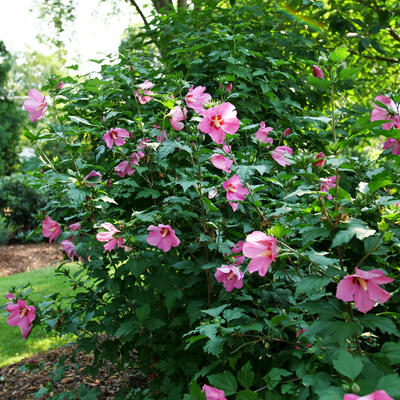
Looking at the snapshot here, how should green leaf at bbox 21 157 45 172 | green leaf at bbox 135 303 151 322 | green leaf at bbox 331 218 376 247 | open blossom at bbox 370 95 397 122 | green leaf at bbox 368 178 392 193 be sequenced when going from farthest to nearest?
green leaf at bbox 21 157 45 172 < green leaf at bbox 135 303 151 322 < open blossom at bbox 370 95 397 122 < green leaf at bbox 368 178 392 193 < green leaf at bbox 331 218 376 247

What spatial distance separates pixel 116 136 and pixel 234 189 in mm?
768

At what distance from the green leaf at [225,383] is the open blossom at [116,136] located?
1.26 meters

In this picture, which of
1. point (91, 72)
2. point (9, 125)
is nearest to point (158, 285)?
point (91, 72)

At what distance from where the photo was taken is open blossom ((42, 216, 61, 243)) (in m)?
1.88

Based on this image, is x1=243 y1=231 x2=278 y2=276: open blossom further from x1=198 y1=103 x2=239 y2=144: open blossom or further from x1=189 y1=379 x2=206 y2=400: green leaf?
x1=198 y1=103 x2=239 y2=144: open blossom

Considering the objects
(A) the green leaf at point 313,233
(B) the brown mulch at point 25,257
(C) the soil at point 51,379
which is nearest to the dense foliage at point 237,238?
(A) the green leaf at point 313,233

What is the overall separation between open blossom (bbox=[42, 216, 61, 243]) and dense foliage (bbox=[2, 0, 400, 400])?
12 mm

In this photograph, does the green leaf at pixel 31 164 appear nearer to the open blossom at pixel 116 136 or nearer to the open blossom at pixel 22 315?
the open blossom at pixel 116 136

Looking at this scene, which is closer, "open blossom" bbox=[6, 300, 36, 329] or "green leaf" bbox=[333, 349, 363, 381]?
"green leaf" bbox=[333, 349, 363, 381]

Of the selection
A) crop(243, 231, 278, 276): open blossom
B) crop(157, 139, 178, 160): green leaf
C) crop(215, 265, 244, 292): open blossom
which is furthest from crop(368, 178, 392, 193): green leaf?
crop(157, 139, 178, 160): green leaf

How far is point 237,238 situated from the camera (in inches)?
70.6

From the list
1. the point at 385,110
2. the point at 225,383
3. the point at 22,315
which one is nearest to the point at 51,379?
the point at 22,315

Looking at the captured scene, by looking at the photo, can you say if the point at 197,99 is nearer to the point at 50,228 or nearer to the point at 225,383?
the point at 50,228

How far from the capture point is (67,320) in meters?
2.08
